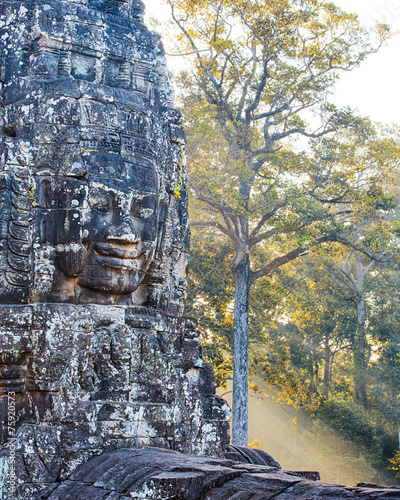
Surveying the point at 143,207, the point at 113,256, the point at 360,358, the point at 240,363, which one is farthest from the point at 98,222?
the point at 360,358

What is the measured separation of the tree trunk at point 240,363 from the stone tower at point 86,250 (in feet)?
28.9

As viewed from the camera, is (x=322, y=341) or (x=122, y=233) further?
(x=322, y=341)

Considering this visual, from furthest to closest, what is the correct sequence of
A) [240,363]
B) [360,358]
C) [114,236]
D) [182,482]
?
[360,358] < [240,363] < [114,236] < [182,482]

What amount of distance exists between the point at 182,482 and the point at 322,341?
22089 millimetres

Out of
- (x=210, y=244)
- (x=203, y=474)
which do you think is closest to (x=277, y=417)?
(x=210, y=244)

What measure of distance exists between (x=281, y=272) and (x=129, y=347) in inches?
591

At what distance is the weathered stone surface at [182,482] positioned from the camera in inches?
151

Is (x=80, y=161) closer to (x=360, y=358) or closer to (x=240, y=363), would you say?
(x=240, y=363)

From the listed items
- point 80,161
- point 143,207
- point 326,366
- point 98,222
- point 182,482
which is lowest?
point 182,482

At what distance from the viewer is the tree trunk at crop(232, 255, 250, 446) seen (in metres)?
15.3

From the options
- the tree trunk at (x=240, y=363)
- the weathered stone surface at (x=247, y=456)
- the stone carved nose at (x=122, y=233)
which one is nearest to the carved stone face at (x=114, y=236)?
the stone carved nose at (x=122, y=233)

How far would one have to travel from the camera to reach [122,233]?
19.0 feet

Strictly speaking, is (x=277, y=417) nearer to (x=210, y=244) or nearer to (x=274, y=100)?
(x=210, y=244)

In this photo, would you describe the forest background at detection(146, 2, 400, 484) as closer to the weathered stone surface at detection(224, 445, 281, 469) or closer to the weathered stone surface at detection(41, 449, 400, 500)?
the weathered stone surface at detection(224, 445, 281, 469)
